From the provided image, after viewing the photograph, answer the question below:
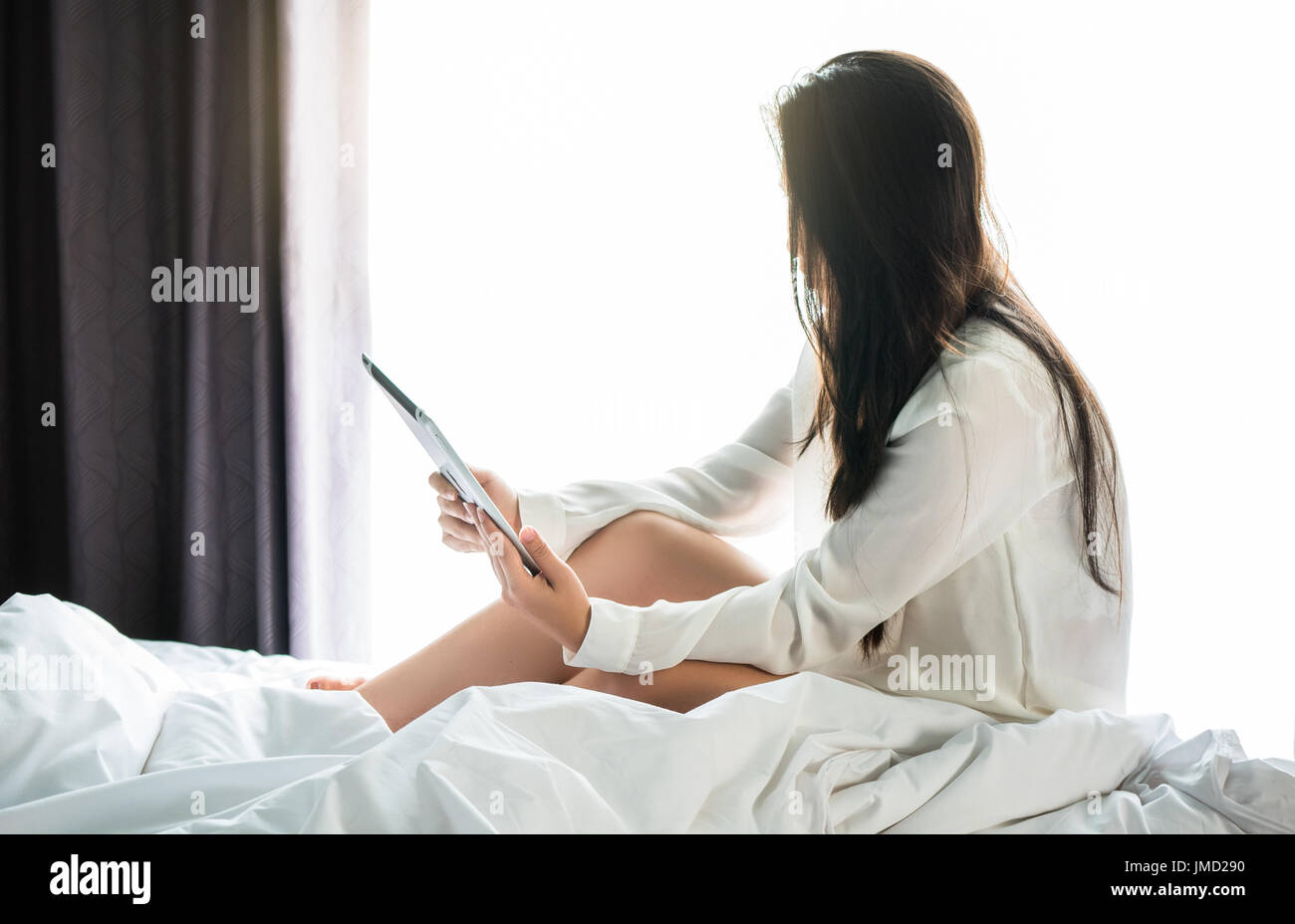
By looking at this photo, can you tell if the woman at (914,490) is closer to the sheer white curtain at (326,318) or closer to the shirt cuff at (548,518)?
the shirt cuff at (548,518)

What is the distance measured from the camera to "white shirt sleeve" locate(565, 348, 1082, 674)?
95 centimetres

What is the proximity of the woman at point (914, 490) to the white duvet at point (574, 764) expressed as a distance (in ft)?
0.28

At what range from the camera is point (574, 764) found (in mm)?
835

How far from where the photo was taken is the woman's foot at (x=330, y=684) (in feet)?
4.07

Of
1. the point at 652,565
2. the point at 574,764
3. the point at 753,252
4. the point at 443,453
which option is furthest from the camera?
the point at 753,252

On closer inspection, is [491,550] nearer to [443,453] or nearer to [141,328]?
→ [443,453]

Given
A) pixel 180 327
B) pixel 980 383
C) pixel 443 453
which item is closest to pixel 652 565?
pixel 443 453

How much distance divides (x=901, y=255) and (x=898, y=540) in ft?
1.01

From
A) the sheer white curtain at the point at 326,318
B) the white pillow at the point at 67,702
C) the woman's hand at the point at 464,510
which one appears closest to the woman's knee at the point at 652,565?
the woman's hand at the point at 464,510

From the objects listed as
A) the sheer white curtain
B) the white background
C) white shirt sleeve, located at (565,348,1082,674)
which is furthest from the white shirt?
the sheer white curtain

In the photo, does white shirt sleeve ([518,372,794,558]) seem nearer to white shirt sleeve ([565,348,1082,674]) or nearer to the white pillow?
white shirt sleeve ([565,348,1082,674])
